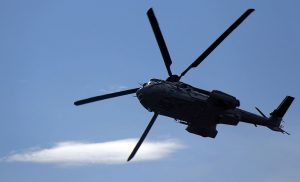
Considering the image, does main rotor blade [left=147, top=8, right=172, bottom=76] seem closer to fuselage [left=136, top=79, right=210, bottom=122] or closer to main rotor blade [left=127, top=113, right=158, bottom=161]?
fuselage [left=136, top=79, right=210, bottom=122]

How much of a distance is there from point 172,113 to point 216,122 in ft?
14.7

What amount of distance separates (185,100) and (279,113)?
14.1m

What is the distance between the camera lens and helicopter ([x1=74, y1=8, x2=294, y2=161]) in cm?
3136

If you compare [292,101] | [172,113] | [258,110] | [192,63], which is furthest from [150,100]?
[292,101]

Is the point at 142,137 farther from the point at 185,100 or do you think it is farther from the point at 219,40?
the point at 219,40

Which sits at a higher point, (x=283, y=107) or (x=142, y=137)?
(x=142, y=137)

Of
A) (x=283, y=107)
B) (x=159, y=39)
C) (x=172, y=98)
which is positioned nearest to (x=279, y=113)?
(x=283, y=107)

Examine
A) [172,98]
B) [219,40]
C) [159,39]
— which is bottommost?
[172,98]

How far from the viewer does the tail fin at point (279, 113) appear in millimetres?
40469

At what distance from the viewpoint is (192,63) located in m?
32.4

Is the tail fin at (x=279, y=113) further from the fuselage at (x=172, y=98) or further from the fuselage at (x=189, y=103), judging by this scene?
the fuselage at (x=172, y=98)

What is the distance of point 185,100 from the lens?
3195cm

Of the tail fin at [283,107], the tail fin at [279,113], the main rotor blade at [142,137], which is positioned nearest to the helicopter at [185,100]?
the main rotor blade at [142,137]

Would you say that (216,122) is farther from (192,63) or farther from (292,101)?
(292,101)
